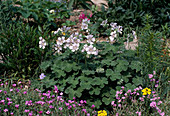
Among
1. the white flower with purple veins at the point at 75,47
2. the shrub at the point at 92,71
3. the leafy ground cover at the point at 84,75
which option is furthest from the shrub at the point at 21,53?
the white flower with purple veins at the point at 75,47

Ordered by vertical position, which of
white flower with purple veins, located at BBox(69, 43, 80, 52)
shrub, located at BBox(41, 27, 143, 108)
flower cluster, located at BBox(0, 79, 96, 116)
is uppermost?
white flower with purple veins, located at BBox(69, 43, 80, 52)

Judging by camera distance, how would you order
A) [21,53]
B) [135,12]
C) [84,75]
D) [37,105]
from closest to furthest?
[37,105] → [84,75] → [21,53] → [135,12]

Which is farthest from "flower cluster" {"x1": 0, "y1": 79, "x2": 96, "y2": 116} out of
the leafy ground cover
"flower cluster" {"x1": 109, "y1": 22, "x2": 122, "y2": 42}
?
"flower cluster" {"x1": 109, "y1": 22, "x2": 122, "y2": 42}

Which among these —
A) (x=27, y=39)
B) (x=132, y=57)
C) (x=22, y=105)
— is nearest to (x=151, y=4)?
(x=132, y=57)

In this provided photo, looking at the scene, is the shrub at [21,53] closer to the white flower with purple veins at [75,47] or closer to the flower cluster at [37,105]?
the flower cluster at [37,105]

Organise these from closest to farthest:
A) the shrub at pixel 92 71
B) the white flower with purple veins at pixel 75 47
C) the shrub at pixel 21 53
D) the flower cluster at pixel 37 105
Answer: the flower cluster at pixel 37 105
the white flower with purple veins at pixel 75 47
the shrub at pixel 92 71
the shrub at pixel 21 53

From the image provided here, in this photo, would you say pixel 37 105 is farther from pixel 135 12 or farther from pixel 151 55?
pixel 135 12

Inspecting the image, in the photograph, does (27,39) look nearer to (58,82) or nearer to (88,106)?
(58,82)

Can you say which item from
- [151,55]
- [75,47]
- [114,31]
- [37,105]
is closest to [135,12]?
[151,55]

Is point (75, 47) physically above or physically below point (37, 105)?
above

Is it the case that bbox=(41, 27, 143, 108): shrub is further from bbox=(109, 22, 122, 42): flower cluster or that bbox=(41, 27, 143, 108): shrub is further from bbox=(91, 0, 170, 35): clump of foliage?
bbox=(91, 0, 170, 35): clump of foliage

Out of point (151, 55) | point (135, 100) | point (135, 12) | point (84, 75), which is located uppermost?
point (135, 12)

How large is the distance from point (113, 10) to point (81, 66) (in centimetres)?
284

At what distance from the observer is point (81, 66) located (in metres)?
3.45
